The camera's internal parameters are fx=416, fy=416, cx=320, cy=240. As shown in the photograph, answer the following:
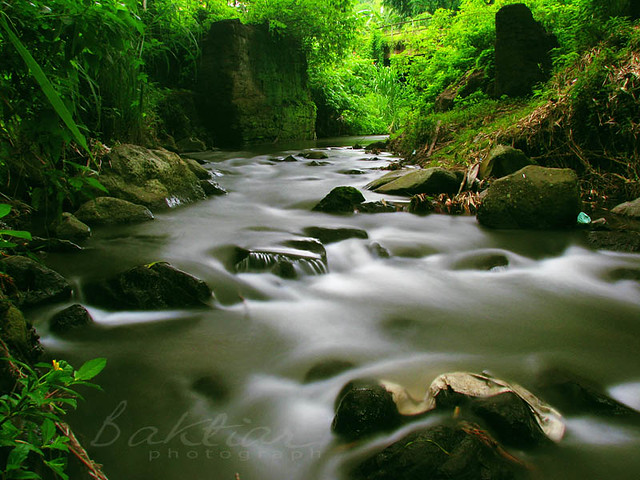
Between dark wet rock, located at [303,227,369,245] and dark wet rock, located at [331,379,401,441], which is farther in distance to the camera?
dark wet rock, located at [303,227,369,245]

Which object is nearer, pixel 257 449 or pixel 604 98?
pixel 257 449

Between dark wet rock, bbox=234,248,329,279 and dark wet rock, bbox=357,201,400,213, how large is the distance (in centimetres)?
156

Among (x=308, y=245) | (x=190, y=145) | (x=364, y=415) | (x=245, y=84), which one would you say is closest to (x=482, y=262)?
(x=308, y=245)

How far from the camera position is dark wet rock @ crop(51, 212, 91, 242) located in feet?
10.4

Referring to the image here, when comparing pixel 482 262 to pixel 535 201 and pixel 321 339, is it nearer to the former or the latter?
pixel 535 201

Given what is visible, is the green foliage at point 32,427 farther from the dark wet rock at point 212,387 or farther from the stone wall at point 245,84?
the stone wall at point 245,84

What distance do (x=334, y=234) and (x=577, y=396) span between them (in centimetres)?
228

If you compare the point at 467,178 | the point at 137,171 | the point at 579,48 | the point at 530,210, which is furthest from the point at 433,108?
the point at 137,171

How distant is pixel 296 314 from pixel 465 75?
8132 millimetres

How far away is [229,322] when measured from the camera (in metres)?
2.26

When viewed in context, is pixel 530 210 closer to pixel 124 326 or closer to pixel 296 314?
pixel 296 314

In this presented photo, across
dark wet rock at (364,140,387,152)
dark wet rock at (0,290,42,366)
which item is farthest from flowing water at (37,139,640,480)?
dark wet rock at (364,140,387,152)

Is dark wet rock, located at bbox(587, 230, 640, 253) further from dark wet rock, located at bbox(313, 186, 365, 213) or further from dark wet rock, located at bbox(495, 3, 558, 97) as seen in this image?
dark wet rock, located at bbox(495, 3, 558, 97)

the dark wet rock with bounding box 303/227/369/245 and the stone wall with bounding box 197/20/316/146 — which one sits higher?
the stone wall with bounding box 197/20/316/146
